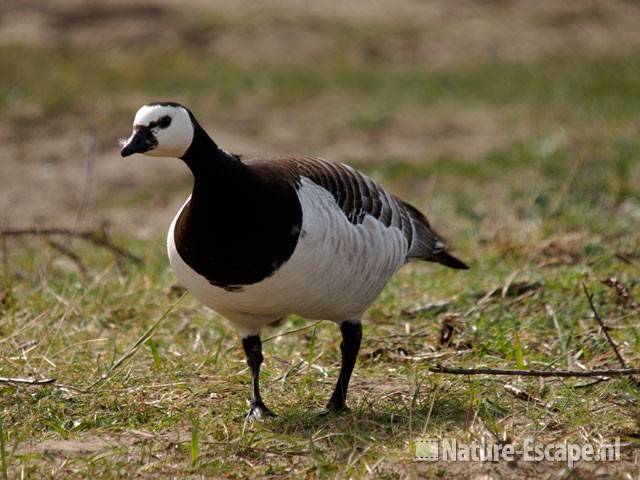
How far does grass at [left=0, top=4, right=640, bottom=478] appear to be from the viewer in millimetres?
3986

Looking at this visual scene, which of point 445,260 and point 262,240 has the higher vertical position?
point 262,240

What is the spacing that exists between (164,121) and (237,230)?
46cm

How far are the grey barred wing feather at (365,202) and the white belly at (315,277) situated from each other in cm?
6

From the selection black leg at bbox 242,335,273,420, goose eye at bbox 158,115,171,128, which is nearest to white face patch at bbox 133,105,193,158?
goose eye at bbox 158,115,171,128

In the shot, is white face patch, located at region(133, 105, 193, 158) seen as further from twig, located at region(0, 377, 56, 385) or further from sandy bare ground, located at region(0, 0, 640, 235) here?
sandy bare ground, located at region(0, 0, 640, 235)

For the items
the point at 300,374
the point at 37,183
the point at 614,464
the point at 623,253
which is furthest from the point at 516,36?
the point at 614,464

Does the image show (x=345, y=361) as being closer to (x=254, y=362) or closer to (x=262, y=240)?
(x=254, y=362)

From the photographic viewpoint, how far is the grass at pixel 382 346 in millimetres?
3986

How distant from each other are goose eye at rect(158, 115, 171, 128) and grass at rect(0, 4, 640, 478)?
1052 mm

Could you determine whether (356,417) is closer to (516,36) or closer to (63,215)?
(63,215)

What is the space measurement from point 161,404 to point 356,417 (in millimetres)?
772

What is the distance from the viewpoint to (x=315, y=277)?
418cm

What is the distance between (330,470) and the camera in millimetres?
3838

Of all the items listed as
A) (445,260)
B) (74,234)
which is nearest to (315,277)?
(445,260)
